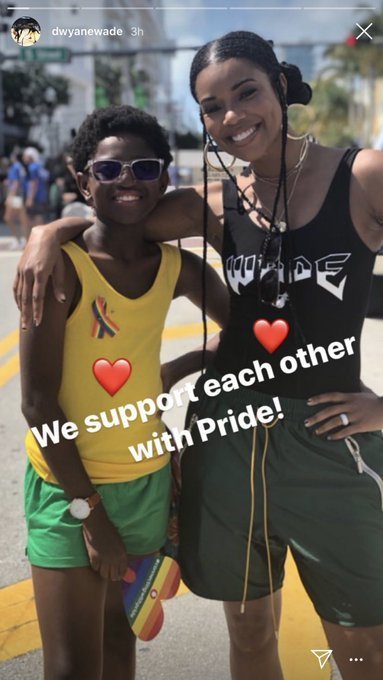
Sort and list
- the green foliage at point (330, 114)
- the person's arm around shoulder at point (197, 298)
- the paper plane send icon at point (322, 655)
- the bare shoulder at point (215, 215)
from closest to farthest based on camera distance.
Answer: the bare shoulder at point (215, 215) < the person's arm around shoulder at point (197, 298) < the paper plane send icon at point (322, 655) < the green foliage at point (330, 114)

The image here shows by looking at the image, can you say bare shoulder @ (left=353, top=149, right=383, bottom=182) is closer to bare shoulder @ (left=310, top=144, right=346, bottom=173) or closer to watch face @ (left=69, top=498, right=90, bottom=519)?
bare shoulder @ (left=310, top=144, right=346, bottom=173)

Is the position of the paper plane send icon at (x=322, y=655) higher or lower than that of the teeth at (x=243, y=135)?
lower

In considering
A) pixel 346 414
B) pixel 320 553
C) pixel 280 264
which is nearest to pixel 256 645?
pixel 320 553

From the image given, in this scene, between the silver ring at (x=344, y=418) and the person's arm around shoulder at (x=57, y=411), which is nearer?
the person's arm around shoulder at (x=57, y=411)

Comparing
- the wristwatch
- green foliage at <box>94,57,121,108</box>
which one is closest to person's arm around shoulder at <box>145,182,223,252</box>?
the wristwatch

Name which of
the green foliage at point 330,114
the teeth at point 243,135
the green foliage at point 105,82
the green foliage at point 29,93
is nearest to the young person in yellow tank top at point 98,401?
the teeth at point 243,135

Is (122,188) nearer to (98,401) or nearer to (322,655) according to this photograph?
(98,401)

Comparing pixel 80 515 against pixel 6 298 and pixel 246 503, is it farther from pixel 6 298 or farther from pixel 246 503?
pixel 6 298

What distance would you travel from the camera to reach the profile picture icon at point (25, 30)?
1885 mm

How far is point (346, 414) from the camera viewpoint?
1.70m

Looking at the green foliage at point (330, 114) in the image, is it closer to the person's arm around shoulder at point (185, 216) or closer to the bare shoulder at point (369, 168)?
the person's arm around shoulder at point (185, 216)

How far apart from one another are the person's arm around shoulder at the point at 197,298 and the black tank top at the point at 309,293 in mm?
175

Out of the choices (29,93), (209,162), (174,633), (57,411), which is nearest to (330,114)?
(29,93)

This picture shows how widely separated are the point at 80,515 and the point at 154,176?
850mm
